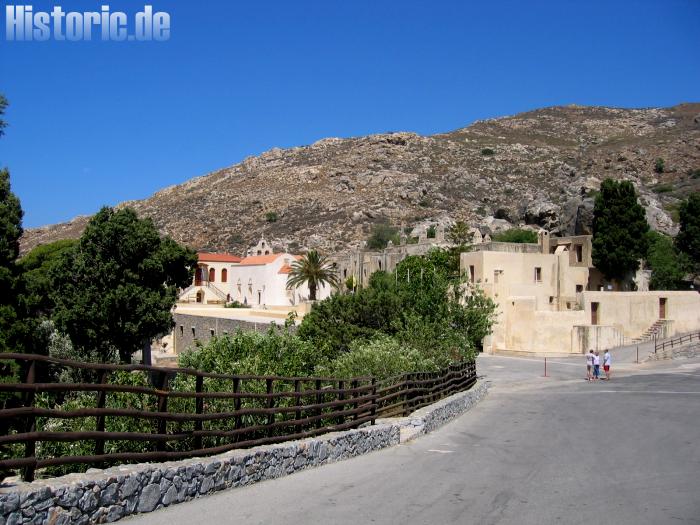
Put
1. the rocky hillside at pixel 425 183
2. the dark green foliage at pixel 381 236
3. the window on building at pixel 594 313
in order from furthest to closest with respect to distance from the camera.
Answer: the rocky hillside at pixel 425 183 < the dark green foliage at pixel 381 236 < the window on building at pixel 594 313

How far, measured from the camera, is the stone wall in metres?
44.5

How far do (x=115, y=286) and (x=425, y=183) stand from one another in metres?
91.3

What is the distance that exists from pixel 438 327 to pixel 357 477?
18.0 metres

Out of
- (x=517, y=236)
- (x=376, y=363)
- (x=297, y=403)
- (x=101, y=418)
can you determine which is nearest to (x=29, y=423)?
(x=101, y=418)

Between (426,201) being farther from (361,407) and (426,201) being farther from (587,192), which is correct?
(361,407)

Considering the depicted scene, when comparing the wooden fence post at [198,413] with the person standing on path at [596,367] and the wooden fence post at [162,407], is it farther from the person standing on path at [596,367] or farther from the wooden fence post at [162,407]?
the person standing on path at [596,367]

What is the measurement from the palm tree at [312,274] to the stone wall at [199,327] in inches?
668

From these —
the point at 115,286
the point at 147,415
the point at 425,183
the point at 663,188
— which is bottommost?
the point at 147,415

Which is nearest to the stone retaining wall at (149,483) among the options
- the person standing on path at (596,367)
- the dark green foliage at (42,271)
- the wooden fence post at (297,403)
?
the wooden fence post at (297,403)

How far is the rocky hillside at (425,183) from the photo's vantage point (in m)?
106

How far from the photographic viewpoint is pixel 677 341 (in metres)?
45.2

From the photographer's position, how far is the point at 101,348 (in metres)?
39.0

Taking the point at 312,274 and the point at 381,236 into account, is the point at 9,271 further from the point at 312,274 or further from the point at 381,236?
the point at 381,236

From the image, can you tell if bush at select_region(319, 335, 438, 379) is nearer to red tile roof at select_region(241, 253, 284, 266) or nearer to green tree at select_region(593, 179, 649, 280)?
green tree at select_region(593, 179, 649, 280)
